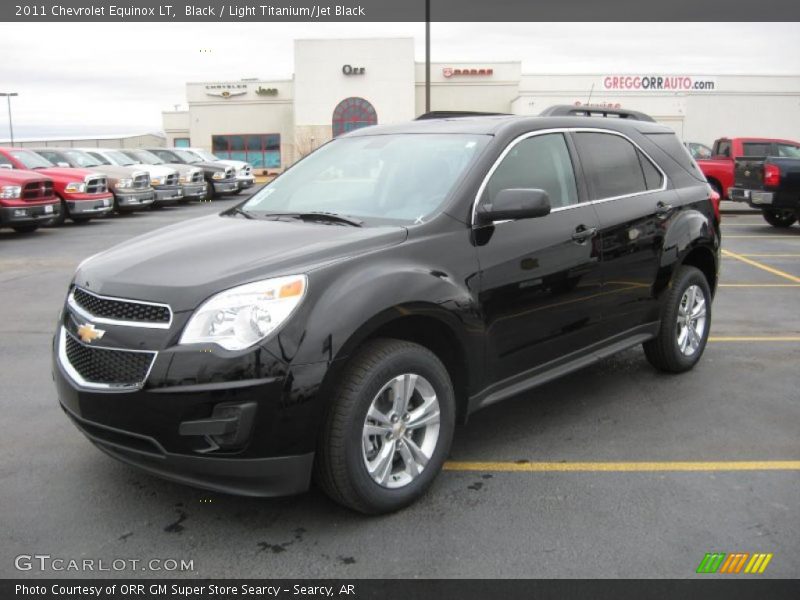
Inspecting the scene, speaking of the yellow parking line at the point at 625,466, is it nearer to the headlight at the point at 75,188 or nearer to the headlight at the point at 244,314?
the headlight at the point at 244,314

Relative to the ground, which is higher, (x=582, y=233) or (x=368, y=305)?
(x=582, y=233)

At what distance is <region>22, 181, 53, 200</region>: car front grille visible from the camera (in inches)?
585

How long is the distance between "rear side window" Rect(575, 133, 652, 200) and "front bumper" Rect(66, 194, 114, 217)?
47.7ft

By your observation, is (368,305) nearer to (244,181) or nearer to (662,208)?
(662,208)

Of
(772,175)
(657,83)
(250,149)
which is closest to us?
(772,175)

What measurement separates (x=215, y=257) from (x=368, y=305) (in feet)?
2.47

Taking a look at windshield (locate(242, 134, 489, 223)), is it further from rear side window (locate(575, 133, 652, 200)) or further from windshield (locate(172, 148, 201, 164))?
windshield (locate(172, 148, 201, 164))

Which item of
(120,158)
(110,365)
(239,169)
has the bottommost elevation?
(110,365)

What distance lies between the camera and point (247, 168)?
92.0 feet

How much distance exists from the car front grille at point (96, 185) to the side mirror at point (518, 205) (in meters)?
15.4

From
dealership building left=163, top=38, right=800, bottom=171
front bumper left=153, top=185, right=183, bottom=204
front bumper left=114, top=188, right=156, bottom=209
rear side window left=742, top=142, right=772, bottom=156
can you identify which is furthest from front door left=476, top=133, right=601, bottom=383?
dealership building left=163, top=38, right=800, bottom=171

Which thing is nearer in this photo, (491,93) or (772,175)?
(772,175)

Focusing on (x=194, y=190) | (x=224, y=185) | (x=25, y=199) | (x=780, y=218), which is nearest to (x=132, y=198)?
(x=194, y=190)

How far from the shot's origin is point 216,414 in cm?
303
